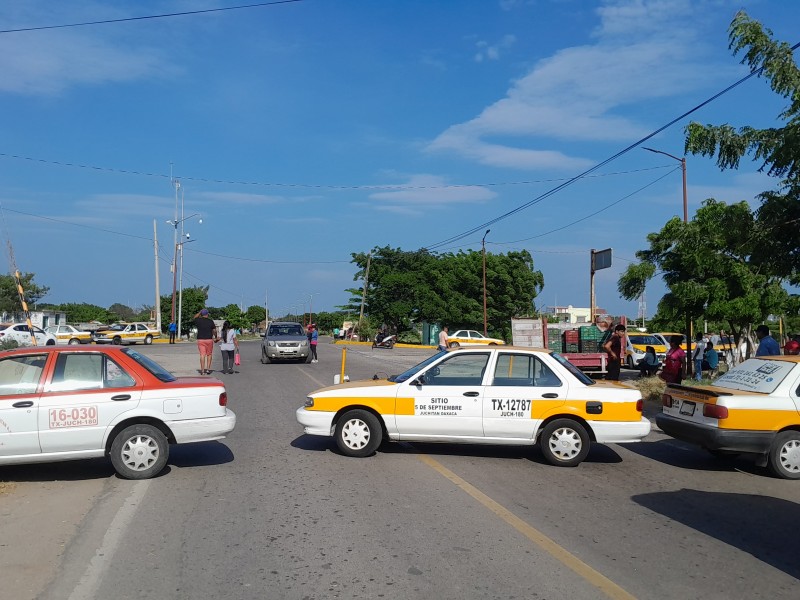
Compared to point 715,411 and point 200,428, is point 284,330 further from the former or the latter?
point 715,411

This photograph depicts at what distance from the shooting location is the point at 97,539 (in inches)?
245

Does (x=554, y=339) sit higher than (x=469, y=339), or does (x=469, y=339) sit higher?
(x=554, y=339)

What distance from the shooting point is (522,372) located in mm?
9773

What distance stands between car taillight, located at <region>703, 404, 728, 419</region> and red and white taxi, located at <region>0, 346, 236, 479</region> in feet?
19.6

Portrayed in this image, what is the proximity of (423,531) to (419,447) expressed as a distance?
4.18m

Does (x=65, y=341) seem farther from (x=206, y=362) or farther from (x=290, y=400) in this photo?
(x=290, y=400)

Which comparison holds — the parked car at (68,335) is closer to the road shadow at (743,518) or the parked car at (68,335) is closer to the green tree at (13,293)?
the green tree at (13,293)

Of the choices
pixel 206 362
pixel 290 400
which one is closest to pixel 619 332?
pixel 290 400

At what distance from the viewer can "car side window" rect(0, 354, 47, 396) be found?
8.05 metres

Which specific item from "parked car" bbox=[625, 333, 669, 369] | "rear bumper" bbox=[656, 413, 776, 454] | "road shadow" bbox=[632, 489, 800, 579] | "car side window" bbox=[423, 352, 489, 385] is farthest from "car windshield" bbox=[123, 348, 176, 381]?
"parked car" bbox=[625, 333, 669, 369]

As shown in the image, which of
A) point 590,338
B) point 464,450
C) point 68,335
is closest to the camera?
point 464,450

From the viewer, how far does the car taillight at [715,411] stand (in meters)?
9.18

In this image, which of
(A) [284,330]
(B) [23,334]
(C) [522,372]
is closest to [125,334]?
(B) [23,334]

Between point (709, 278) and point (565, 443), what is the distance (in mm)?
10491
